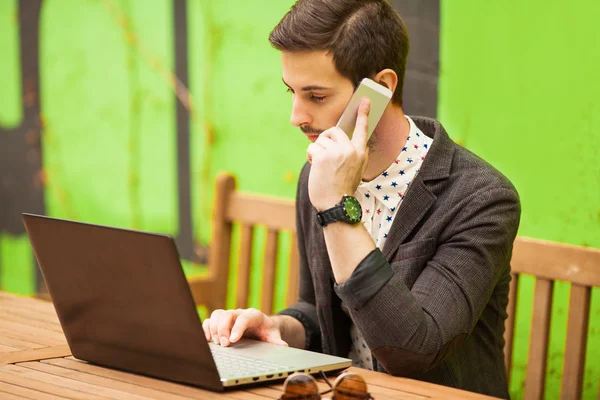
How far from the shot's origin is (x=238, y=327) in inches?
54.2

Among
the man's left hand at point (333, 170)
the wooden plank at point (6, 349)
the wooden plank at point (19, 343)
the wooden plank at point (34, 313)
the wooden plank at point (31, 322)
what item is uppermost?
the man's left hand at point (333, 170)

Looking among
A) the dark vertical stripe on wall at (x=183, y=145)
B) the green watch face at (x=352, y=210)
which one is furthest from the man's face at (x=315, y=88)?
the dark vertical stripe on wall at (x=183, y=145)

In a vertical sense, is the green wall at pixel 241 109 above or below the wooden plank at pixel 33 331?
above

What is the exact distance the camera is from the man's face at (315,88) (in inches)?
60.2

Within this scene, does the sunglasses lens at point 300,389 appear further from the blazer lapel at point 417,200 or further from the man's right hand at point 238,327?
the blazer lapel at point 417,200

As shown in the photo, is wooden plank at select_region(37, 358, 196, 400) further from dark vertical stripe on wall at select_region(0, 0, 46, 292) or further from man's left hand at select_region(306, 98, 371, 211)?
dark vertical stripe on wall at select_region(0, 0, 46, 292)

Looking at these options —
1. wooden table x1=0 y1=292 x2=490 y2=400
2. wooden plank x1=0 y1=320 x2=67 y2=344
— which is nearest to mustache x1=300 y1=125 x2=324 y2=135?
wooden table x1=0 y1=292 x2=490 y2=400

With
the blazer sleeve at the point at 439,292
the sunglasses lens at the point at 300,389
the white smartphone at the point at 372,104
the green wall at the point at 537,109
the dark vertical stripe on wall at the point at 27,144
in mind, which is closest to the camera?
the sunglasses lens at the point at 300,389

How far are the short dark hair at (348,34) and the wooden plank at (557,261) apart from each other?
1.68 ft

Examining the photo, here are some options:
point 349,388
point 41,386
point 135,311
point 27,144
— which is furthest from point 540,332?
point 27,144

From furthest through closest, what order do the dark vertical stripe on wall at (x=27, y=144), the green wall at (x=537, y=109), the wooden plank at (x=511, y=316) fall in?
the dark vertical stripe on wall at (x=27, y=144), the green wall at (x=537, y=109), the wooden plank at (x=511, y=316)

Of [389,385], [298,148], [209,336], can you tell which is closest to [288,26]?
[209,336]

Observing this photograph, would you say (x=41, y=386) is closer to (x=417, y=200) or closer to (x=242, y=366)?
(x=242, y=366)

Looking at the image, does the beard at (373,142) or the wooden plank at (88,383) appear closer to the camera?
the wooden plank at (88,383)
